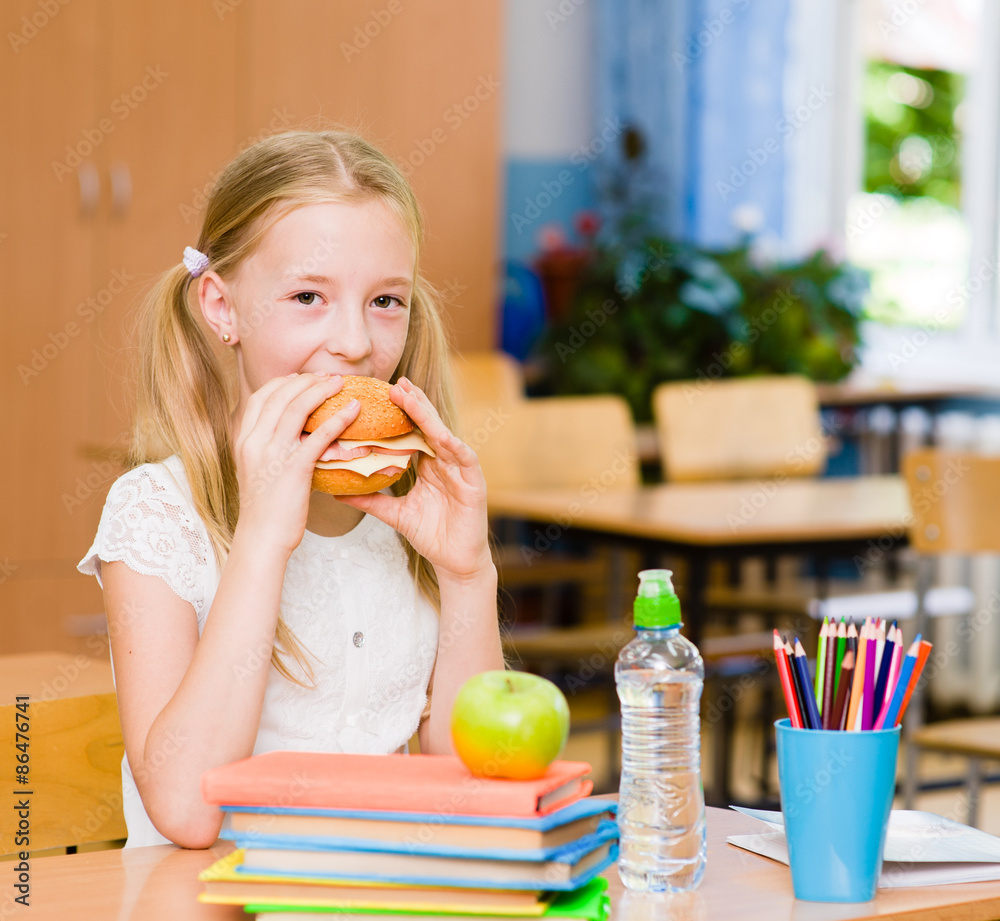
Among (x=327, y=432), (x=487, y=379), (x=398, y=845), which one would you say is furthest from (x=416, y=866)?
(x=487, y=379)

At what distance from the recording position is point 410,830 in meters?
0.80

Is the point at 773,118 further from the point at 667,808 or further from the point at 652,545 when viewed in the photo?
the point at 667,808

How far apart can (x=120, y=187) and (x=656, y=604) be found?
3174 millimetres

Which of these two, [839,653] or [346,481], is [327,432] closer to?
[346,481]

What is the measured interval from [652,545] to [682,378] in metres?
1.72

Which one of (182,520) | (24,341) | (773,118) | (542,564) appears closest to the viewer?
(182,520)

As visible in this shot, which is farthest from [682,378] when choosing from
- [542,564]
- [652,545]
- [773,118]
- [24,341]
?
[24,341]

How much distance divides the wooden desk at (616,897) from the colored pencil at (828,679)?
121 mm

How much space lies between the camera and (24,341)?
12.0ft

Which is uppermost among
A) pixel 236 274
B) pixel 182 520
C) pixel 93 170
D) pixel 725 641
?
pixel 93 170

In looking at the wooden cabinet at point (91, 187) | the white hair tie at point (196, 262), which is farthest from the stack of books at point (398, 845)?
the wooden cabinet at point (91, 187)

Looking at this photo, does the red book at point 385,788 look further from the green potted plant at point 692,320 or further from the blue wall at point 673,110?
the blue wall at point 673,110

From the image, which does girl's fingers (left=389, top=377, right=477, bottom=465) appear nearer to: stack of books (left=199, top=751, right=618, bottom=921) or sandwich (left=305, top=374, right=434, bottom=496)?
sandwich (left=305, top=374, right=434, bottom=496)

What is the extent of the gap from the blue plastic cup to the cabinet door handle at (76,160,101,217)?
321cm
